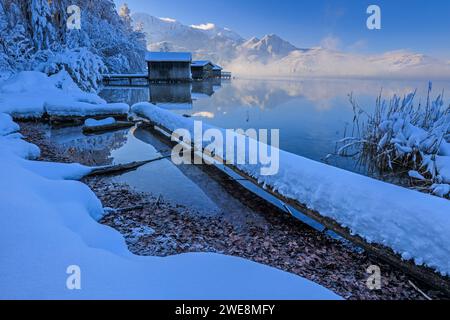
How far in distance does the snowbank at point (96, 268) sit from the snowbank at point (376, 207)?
1634 millimetres

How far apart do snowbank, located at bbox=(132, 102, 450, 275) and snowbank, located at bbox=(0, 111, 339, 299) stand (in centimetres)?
163

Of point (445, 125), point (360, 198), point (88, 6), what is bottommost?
point (360, 198)

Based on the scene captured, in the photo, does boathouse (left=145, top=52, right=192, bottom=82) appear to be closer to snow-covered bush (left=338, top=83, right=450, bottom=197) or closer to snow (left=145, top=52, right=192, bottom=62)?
snow (left=145, top=52, right=192, bottom=62)

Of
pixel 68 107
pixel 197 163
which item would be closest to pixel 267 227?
pixel 197 163

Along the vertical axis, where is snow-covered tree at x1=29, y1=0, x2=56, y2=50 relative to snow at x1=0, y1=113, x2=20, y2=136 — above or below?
above

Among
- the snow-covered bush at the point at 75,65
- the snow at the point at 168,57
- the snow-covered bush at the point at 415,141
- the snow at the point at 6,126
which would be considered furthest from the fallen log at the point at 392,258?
the snow at the point at 168,57

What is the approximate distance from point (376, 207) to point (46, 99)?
16949 millimetres

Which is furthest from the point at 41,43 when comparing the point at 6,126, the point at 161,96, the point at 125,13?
the point at 125,13

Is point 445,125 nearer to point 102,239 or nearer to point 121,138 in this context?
point 102,239

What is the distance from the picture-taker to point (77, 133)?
12609mm

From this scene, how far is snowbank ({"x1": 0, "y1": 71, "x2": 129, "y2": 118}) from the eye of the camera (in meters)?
13.9

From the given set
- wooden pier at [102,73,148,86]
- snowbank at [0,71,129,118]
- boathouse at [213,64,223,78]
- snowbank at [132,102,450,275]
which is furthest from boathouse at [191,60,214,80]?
snowbank at [132,102,450,275]
